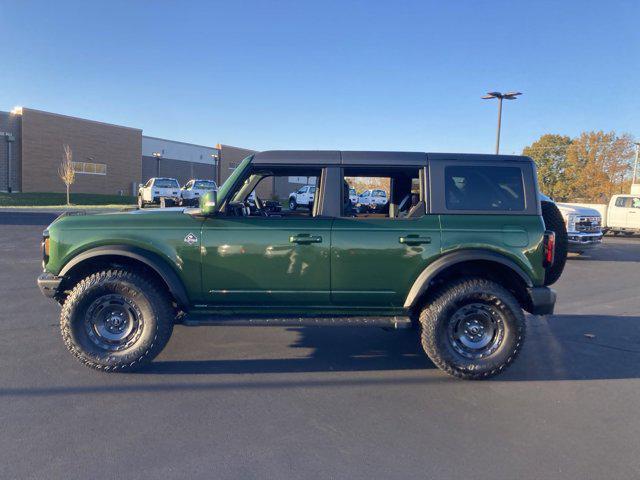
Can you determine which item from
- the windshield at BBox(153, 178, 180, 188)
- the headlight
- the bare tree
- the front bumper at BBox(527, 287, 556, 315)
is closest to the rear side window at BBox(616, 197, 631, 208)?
the headlight

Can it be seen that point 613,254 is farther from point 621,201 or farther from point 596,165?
point 596,165

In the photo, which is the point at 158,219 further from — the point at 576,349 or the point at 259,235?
the point at 576,349

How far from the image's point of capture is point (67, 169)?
1345 inches

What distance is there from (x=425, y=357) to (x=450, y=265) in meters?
1.29

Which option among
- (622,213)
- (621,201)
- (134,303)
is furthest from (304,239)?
(621,201)

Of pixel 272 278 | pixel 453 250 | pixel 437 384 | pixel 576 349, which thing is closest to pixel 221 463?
pixel 272 278

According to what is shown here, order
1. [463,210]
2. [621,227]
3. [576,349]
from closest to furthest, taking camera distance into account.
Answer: [463,210], [576,349], [621,227]

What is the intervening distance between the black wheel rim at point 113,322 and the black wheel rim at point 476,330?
2.99m

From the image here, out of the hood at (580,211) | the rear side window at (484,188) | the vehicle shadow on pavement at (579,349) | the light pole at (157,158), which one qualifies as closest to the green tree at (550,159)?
the hood at (580,211)

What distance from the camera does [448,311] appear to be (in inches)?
179

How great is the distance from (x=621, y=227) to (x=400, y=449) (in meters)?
21.9

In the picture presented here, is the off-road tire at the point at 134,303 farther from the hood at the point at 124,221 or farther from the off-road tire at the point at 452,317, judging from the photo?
the off-road tire at the point at 452,317

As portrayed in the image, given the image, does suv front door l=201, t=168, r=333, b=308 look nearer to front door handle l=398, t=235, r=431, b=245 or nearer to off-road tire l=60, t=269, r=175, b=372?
off-road tire l=60, t=269, r=175, b=372

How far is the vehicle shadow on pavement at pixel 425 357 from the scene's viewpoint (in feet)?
15.6
